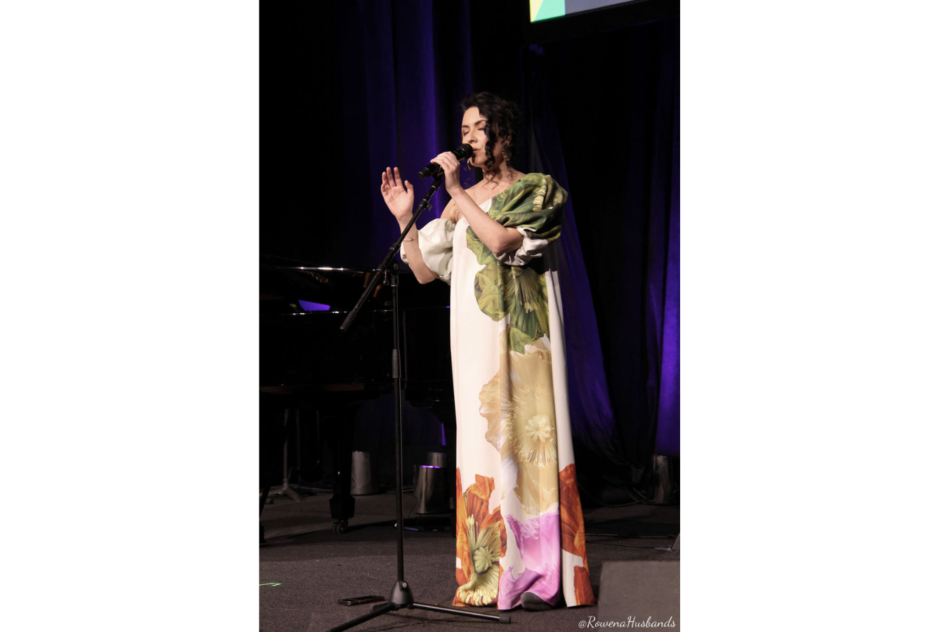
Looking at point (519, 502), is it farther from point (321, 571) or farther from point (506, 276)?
point (321, 571)

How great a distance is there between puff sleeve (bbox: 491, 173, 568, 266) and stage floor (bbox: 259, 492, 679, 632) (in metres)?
0.96

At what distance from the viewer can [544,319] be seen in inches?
84.0

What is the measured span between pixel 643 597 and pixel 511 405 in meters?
0.60

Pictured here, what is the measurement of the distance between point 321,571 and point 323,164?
8.68 ft

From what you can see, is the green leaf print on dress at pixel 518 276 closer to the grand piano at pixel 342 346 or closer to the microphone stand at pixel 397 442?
the microphone stand at pixel 397 442

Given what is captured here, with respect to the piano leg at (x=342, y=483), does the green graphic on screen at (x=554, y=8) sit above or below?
above

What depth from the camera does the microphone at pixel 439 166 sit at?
1.89 m

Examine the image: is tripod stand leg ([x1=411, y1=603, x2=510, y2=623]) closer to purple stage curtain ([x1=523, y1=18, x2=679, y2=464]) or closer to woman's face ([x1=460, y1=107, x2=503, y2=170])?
woman's face ([x1=460, y1=107, x2=503, y2=170])

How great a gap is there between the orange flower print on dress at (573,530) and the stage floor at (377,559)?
0.14 ft

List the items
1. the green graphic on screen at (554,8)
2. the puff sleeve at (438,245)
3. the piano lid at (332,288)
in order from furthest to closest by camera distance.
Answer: the green graphic on screen at (554,8), the piano lid at (332,288), the puff sleeve at (438,245)

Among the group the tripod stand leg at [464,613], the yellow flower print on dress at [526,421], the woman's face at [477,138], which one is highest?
the woman's face at [477,138]

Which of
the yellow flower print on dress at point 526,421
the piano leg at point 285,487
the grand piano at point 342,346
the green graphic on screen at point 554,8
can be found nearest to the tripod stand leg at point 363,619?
the yellow flower print on dress at point 526,421

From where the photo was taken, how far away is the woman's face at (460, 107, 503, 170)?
7.00 ft
